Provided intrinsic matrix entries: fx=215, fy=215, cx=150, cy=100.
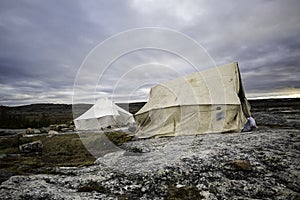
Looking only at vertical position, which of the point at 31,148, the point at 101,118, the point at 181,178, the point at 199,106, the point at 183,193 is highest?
the point at 199,106

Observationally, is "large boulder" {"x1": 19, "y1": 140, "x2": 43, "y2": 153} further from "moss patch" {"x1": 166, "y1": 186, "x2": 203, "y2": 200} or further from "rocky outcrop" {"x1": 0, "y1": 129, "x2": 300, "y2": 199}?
"moss patch" {"x1": 166, "y1": 186, "x2": 203, "y2": 200}

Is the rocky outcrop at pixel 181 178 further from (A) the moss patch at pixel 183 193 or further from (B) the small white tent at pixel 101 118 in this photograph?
(B) the small white tent at pixel 101 118

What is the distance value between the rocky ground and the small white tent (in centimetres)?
1616

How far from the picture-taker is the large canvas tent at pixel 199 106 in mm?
14547

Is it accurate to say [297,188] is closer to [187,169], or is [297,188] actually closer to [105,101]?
[187,169]

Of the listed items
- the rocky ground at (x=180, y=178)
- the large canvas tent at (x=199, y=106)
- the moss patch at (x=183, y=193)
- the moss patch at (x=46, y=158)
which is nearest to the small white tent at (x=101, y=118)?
the large canvas tent at (x=199, y=106)

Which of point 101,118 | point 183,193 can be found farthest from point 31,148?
point 101,118

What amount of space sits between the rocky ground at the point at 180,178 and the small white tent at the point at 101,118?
16.2 metres

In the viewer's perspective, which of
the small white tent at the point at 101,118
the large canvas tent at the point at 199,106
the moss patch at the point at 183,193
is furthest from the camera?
the small white tent at the point at 101,118

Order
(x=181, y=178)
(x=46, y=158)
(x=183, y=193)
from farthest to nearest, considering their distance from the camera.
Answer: (x=46, y=158)
(x=181, y=178)
(x=183, y=193)

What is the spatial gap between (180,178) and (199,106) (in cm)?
892

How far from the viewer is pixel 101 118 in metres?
25.1

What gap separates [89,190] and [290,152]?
7.98m

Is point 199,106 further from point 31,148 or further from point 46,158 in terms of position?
point 31,148
